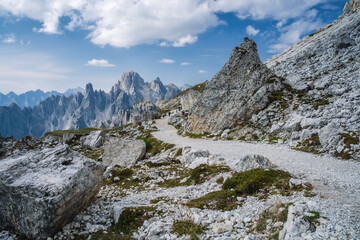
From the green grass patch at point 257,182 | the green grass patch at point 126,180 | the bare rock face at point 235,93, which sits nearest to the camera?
the green grass patch at point 257,182

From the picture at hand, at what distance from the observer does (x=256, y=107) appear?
39.4 meters

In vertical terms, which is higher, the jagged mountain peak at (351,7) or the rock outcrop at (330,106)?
the jagged mountain peak at (351,7)

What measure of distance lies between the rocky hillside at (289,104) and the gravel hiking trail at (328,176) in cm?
208

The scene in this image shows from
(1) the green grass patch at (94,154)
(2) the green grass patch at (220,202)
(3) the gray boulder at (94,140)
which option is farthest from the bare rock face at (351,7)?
(1) the green grass patch at (94,154)

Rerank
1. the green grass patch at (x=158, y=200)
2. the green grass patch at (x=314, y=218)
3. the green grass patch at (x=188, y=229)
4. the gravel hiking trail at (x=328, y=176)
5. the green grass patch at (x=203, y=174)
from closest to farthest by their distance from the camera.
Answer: the green grass patch at (x=314, y=218)
the gravel hiking trail at (x=328, y=176)
the green grass patch at (x=188, y=229)
the green grass patch at (x=158, y=200)
the green grass patch at (x=203, y=174)

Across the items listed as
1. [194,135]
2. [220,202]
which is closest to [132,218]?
[220,202]

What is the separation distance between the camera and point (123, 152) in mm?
38938

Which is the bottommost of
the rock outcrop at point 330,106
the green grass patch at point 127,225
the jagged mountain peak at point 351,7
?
the green grass patch at point 127,225

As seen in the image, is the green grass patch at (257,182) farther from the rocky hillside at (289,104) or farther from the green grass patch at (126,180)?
the green grass patch at (126,180)

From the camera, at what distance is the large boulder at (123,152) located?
3672 cm

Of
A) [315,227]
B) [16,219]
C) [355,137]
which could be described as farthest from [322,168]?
[16,219]

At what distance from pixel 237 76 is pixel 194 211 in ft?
128

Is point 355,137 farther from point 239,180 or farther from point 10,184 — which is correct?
point 10,184

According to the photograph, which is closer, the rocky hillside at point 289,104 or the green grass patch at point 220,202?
the green grass patch at point 220,202
